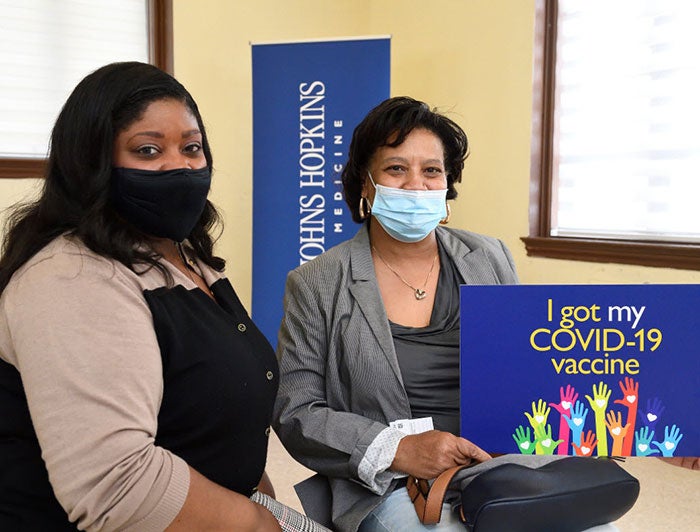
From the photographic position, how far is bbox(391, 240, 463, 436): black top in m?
1.57

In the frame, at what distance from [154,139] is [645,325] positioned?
96 centimetres

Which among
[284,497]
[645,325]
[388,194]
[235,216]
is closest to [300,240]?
[235,216]

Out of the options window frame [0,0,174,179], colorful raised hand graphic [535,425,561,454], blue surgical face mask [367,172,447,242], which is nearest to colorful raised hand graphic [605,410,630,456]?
colorful raised hand graphic [535,425,561,454]

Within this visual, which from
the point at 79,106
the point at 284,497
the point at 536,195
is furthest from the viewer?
the point at 536,195

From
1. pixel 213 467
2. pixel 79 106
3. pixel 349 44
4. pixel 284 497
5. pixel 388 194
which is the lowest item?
pixel 284 497

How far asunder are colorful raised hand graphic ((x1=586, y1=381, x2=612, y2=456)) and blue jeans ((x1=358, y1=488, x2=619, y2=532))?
6.3 inches

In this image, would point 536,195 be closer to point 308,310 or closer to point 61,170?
point 308,310

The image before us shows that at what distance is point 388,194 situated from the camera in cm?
170

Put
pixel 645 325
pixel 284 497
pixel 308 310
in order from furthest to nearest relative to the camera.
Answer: pixel 284 497
pixel 308 310
pixel 645 325

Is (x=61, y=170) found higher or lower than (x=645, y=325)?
higher

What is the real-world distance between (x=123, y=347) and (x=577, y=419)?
2.87ft

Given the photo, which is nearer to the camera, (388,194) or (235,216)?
(388,194)

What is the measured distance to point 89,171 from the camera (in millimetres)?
1110

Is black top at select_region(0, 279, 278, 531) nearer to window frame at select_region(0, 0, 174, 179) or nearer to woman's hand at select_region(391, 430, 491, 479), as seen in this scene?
woman's hand at select_region(391, 430, 491, 479)
